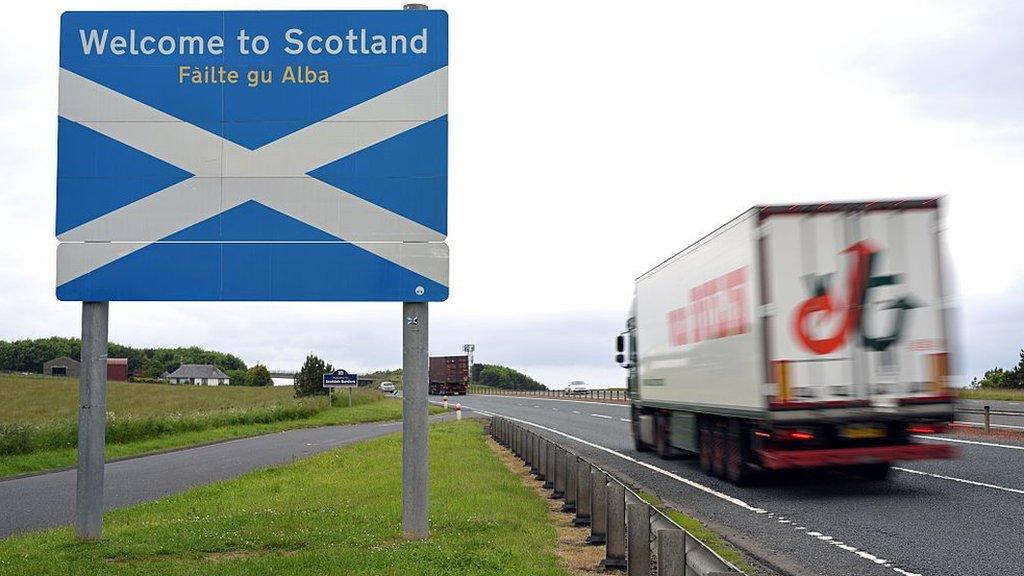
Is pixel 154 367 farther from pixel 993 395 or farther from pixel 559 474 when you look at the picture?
pixel 559 474

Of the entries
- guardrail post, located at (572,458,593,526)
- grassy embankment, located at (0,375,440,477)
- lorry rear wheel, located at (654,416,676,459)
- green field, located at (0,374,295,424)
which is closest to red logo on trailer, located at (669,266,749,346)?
lorry rear wheel, located at (654,416,676,459)

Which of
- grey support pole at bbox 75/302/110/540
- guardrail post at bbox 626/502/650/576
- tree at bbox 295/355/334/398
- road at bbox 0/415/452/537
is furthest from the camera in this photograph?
tree at bbox 295/355/334/398

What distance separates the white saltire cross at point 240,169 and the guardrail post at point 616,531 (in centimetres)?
282

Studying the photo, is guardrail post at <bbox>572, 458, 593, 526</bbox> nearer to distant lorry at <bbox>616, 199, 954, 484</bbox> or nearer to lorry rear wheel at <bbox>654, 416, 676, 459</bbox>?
distant lorry at <bbox>616, 199, 954, 484</bbox>

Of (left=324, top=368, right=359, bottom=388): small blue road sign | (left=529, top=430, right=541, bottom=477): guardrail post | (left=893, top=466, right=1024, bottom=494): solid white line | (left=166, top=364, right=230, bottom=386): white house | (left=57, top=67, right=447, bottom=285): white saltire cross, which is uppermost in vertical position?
(left=166, top=364, right=230, bottom=386): white house

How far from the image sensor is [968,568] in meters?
9.05

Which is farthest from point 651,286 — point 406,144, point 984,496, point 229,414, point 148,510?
point 229,414

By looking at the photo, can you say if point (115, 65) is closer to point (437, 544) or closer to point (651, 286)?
point (437, 544)

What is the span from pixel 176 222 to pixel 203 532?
3190 mm

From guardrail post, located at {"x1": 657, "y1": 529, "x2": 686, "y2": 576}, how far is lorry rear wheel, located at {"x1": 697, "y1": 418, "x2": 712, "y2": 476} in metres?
11.7

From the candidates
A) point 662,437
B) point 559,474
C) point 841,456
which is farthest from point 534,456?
point 841,456

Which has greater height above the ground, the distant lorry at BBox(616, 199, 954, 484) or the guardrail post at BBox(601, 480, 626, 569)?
the distant lorry at BBox(616, 199, 954, 484)

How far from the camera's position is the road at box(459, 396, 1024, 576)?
955 cm

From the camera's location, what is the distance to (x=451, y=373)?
9369 cm
